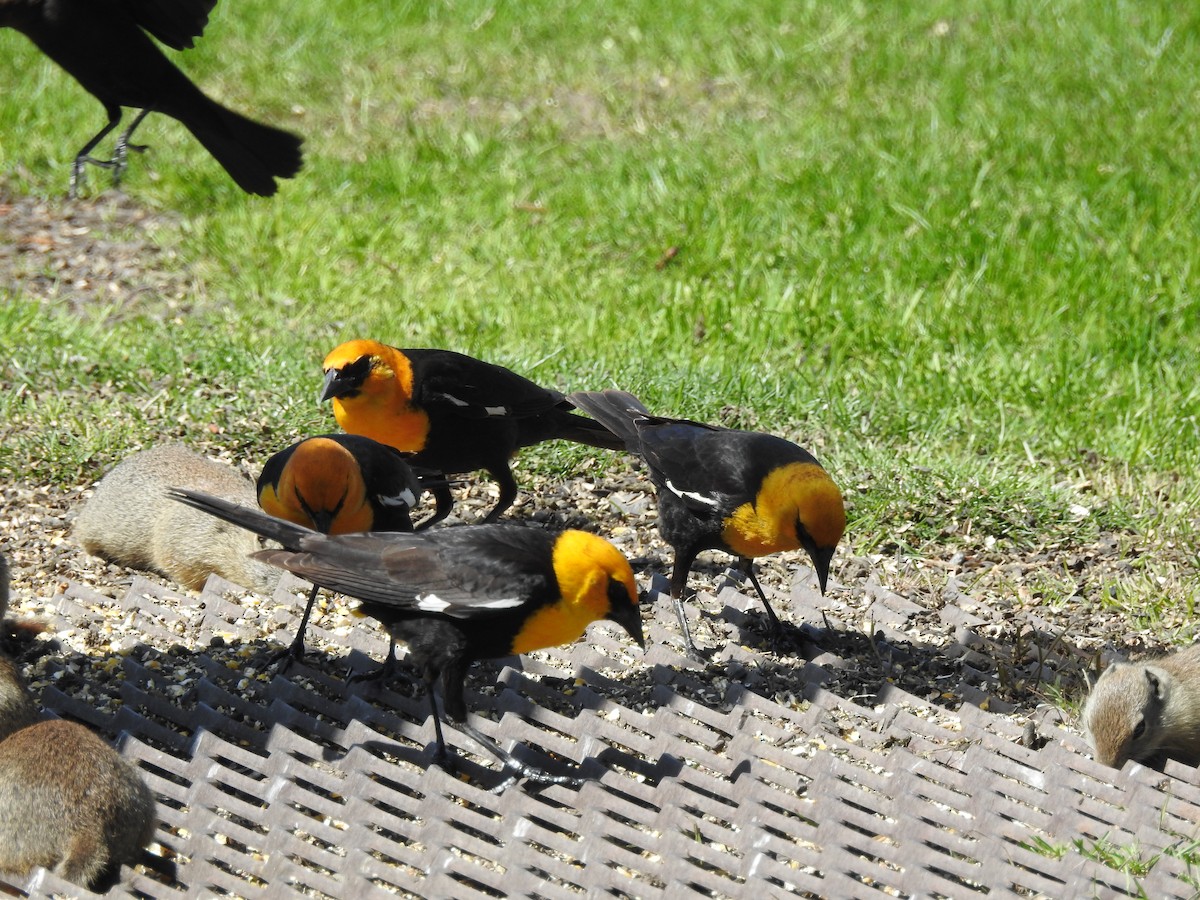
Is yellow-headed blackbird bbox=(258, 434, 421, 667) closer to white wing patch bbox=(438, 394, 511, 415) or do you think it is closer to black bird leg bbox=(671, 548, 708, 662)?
white wing patch bbox=(438, 394, 511, 415)

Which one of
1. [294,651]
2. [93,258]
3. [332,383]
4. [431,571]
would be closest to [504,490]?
[332,383]

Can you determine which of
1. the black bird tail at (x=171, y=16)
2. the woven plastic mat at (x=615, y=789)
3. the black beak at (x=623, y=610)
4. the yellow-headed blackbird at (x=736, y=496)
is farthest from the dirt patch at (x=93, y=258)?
the black beak at (x=623, y=610)

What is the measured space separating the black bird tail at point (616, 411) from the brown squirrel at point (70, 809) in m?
2.69

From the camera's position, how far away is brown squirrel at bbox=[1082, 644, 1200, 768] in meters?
4.59

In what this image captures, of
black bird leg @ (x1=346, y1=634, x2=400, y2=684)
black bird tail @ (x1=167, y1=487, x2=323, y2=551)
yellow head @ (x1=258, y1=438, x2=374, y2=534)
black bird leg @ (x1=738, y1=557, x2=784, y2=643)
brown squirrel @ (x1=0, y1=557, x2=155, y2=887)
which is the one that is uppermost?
black bird leg @ (x1=738, y1=557, x2=784, y2=643)

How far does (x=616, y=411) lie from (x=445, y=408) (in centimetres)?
80

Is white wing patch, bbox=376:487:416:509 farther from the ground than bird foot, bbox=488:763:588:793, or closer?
farther from the ground

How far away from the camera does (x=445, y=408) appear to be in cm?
641

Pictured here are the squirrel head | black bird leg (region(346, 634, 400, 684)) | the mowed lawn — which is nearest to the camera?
the squirrel head

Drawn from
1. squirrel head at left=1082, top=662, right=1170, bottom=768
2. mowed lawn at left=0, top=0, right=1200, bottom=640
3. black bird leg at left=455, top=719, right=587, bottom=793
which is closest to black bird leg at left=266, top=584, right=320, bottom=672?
black bird leg at left=455, top=719, right=587, bottom=793

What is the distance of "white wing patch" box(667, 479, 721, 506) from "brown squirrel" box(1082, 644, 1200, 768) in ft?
4.96

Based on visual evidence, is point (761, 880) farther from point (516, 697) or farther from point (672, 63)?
point (672, 63)

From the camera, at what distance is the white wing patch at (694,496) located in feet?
17.9

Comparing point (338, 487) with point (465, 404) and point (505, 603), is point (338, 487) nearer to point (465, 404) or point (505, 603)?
point (465, 404)
